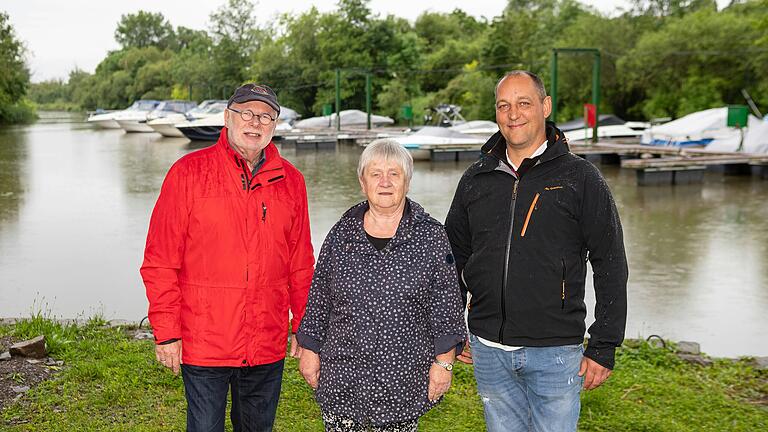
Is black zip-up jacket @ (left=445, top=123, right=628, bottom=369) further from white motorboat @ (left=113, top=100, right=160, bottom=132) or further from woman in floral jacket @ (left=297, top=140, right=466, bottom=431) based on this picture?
white motorboat @ (left=113, top=100, right=160, bottom=132)

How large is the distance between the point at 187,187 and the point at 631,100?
132 ft

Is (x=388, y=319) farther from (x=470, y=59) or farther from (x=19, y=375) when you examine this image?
(x=470, y=59)

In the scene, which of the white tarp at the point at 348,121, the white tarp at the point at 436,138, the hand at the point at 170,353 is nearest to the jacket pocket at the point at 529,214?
the hand at the point at 170,353

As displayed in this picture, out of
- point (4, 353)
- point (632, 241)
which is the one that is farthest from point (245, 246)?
point (632, 241)

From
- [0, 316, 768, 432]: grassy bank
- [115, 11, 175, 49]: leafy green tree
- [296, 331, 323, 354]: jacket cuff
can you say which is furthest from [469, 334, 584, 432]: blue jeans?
[115, 11, 175, 49]: leafy green tree

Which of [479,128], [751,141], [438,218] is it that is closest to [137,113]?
[479,128]

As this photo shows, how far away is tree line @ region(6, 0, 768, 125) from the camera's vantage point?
35250mm

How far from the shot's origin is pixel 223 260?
3.15m

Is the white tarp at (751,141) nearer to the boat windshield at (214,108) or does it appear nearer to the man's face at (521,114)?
the man's face at (521,114)

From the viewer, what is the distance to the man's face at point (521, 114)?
2.97 meters

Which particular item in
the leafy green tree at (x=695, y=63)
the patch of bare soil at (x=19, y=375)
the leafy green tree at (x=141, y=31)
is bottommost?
the patch of bare soil at (x=19, y=375)

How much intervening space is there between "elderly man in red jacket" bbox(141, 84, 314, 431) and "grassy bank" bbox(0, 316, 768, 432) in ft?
4.14

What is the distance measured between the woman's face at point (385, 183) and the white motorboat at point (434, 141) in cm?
2321

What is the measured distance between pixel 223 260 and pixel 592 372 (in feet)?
4.62
